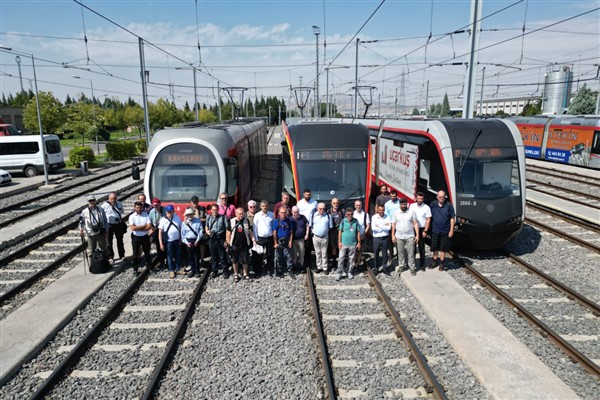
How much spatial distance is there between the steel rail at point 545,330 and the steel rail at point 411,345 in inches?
88.8

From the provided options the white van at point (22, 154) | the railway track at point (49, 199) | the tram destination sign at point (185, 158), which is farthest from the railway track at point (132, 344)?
the white van at point (22, 154)

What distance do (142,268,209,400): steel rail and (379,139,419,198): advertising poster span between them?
6.62 metres

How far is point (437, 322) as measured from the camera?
24.6 ft

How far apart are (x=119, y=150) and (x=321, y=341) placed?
3355cm

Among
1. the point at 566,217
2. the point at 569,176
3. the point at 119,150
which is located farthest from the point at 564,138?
the point at 119,150

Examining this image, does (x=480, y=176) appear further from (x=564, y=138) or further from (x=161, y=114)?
(x=161, y=114)

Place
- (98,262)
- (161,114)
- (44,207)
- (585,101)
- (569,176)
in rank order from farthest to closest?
(585,101) < (161,114) < (569,176) < (44,207) < (98,262)

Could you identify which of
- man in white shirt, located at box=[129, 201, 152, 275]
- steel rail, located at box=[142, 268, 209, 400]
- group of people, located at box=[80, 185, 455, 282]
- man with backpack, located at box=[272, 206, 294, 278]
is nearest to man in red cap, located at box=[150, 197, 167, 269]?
group of people, located at box=[80, 185, 455, 282]

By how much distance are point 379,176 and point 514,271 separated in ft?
22.4

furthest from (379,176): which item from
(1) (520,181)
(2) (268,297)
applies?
(2) (268,297)

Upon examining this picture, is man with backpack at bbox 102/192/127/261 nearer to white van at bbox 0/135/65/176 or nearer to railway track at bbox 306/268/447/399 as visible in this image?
railway track at bbox 306/268/447/399

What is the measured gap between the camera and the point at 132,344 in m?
6.94

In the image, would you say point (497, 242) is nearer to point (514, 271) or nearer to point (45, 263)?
point (514, 271)

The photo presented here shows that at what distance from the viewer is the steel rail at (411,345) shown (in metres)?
5.59
